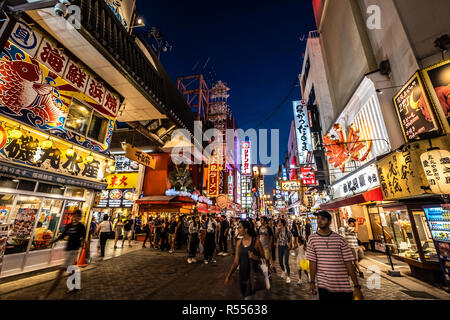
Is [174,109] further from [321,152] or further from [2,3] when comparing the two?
[321,152]

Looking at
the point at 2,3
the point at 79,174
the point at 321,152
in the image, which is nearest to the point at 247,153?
the point at 321,152

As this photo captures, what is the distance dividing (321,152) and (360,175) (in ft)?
22.5

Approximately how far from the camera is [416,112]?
6293 mm

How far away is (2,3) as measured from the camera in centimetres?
395

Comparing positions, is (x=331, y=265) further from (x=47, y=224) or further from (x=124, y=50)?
(x=47, y=224)

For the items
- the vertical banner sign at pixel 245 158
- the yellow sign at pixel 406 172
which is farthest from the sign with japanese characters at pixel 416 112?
the vertical banner sign at pixel 245 158

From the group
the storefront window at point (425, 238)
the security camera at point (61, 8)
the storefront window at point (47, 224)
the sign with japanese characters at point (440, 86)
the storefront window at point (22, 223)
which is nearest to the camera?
the security camera at point (61, 8)

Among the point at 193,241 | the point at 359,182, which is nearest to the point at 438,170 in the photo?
the point at 359,182

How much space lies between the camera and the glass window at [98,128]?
870 centimetres

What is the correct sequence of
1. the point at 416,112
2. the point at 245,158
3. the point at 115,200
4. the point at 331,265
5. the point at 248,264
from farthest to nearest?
the point at 245,158 < the point at 115,200 < the point at 416,112 < the point at 248,264 < the point at 331,265

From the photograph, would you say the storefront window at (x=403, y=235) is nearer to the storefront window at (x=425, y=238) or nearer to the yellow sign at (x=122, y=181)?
the storefront window at (x=425, y=238)

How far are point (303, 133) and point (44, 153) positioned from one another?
1820 cm

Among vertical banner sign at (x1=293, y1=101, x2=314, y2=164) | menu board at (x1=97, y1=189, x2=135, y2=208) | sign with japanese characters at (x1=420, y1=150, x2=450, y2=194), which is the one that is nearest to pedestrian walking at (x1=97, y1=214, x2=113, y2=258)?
menu board at (x1=97, y1=189, x2=135, y2=208)

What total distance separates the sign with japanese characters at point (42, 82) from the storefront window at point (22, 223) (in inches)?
103
